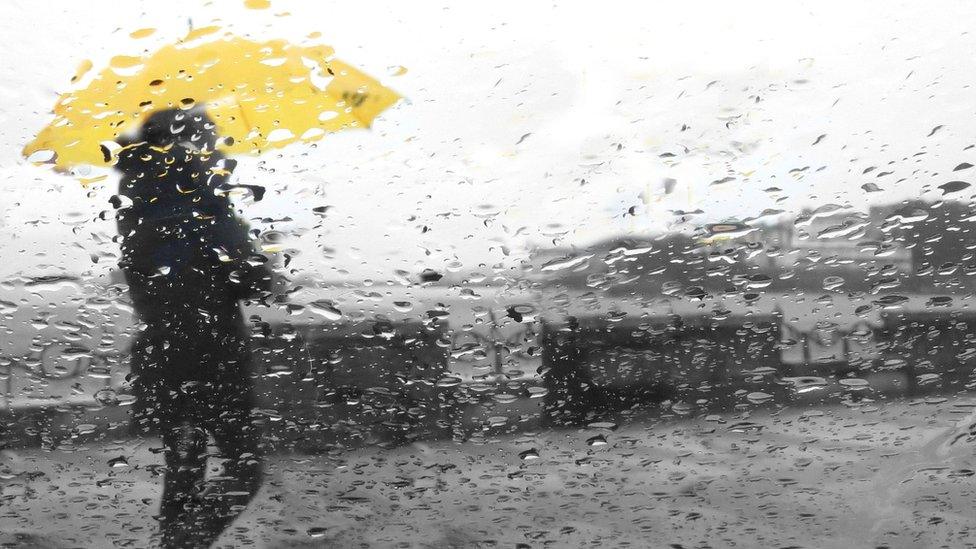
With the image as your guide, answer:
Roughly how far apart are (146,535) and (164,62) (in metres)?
0.98

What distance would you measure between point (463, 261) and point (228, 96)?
538 millimetres

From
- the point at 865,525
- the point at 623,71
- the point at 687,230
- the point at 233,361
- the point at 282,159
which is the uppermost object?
the point at 623,71

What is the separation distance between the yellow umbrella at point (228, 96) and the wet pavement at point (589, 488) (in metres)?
0.60

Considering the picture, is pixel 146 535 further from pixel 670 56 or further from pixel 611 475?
pixel 670 56

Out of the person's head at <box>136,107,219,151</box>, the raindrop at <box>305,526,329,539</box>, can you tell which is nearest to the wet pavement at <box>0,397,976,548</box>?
the raindrop at <box>305,526,329,539</box>

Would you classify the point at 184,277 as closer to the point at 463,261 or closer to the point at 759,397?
the point at 463,261

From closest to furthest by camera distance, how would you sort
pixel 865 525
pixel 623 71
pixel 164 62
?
pixel 164 62
pixel 623 71
pixel 865 525

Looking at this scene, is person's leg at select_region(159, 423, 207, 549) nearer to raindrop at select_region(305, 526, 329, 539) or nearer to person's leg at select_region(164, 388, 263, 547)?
person's leg at select_region(164, 388, 263, 547)

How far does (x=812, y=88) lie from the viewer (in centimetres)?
148

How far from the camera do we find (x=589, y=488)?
62.5 inches

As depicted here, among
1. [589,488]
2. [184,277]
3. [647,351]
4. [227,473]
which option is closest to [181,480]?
[227,473]

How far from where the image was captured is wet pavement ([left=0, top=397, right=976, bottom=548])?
1.46 m

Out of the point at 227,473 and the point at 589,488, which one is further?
the point at 589,488

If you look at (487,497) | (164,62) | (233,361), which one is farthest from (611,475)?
(164,62)
